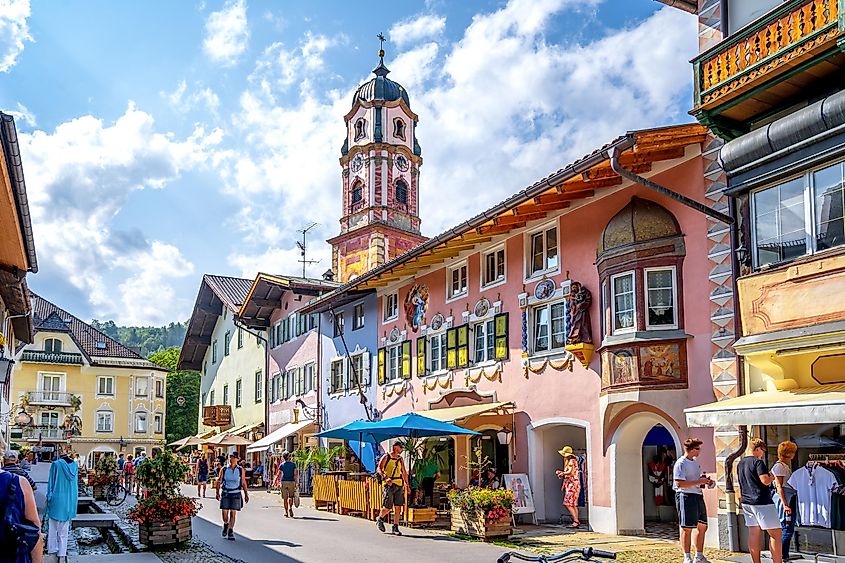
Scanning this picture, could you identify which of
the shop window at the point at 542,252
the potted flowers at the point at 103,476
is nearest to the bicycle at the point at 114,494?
the potted flowers at the point at 103,476

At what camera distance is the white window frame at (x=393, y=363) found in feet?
96.1

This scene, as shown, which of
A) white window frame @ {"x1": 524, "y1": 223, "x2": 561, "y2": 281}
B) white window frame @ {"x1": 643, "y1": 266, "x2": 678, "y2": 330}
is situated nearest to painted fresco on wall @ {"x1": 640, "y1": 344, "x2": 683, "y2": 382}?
white window frame @ {"x1": 643, "y1": 266, "x2": 678, "y2": 330}

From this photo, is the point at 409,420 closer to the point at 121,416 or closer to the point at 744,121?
the point at 744,121

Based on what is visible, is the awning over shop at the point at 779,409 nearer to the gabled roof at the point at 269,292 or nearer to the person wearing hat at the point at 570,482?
the person wearing hat at the point at 570,482

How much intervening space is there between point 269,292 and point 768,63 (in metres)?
30.1

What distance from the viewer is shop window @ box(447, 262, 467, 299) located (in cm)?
2548

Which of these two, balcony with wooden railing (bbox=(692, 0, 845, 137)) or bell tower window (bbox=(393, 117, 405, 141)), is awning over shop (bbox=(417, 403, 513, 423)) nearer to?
balcony with wooden railing (bbox=(692, 0, 845, 137))

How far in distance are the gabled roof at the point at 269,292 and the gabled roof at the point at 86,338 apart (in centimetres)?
2851

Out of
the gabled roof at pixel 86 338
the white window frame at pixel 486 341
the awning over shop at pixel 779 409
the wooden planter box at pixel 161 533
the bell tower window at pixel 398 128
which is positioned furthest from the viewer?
the gabled roof at pixel 86 338

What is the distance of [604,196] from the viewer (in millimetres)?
19531

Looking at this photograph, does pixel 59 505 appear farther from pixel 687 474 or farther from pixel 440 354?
pixel 440 354

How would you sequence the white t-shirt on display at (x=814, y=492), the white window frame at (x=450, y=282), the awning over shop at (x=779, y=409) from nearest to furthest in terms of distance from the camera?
1. the awning over shop at (x=779, y=409)
2. the white t-shirt on display at (x=814, y=492)
3. the white window frame at (x=450, y=282)

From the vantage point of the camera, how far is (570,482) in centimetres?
1989

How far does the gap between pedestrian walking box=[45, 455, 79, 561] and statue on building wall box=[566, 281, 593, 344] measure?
33.7 ft
